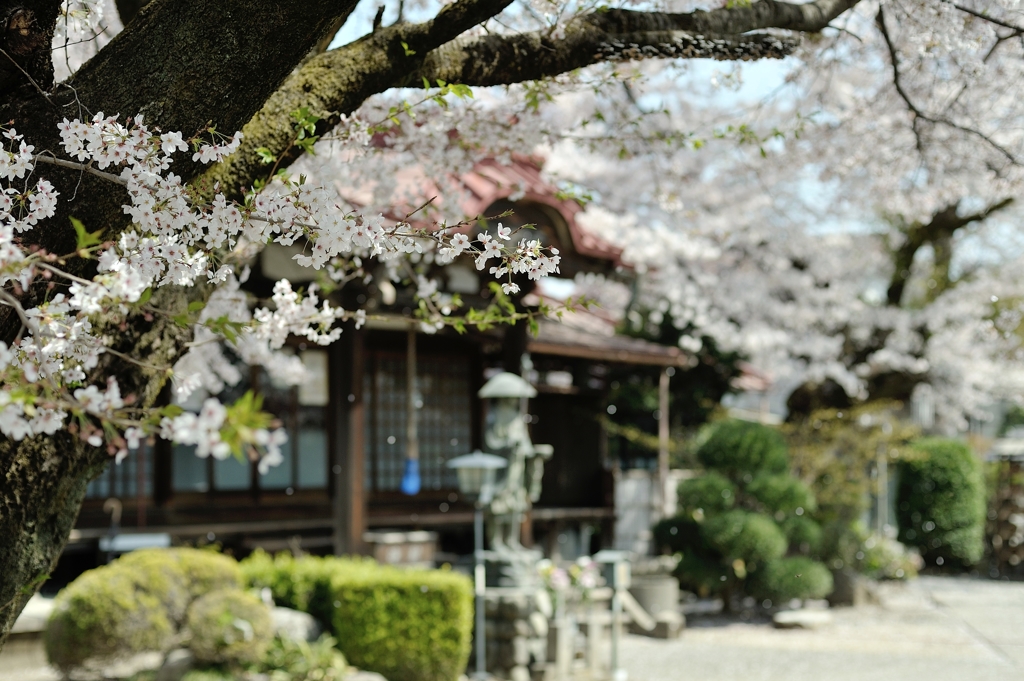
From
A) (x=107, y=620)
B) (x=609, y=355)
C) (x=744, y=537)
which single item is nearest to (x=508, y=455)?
(x=107, y=620)

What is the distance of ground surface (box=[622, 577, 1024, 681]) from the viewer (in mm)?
8500

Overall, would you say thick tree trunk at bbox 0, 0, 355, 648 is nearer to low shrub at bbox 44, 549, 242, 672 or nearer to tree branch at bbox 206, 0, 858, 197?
tree branch at bbox 206, 0, 858, 197

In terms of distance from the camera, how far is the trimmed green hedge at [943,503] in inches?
615

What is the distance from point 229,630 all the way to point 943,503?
42.5ft

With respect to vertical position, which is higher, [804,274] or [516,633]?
[804,274]

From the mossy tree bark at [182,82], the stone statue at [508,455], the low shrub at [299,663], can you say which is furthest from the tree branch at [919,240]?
the mossy tree bark at [182,82]

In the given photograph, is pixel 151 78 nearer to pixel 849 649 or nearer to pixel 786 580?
pixel 849 649

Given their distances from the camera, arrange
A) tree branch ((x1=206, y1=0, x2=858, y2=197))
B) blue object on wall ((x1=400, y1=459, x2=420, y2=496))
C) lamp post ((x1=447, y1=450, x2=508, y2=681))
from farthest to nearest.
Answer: blue object on wall ((x1=400, y1=459, x2=420, y2=496)), lamp post ((x1=447, y1=450, x2=508, y2=681)), tree branch ((x1=206, y1=0, x2=858, y2=197))

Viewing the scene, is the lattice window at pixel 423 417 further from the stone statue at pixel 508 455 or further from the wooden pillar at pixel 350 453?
the stone statue at pixel 508 455

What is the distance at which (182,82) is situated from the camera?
2391 mm

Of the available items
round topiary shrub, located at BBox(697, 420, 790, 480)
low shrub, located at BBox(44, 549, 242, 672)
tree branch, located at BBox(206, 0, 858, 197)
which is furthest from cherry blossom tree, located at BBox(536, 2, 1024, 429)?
tree branch, located at BBox(206, 0, 858, 197)

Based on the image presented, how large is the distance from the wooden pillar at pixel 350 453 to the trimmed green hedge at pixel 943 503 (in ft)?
32.5

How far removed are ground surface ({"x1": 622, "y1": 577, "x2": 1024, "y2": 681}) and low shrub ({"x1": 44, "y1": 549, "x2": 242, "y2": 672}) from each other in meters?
3.66

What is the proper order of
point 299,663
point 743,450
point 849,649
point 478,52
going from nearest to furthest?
point 478,52, point 299,663, point 849,649, point 743,450
